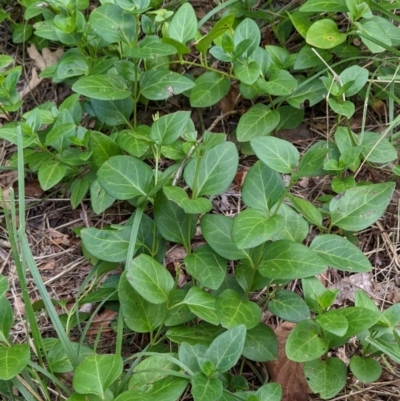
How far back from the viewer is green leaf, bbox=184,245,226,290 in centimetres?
156

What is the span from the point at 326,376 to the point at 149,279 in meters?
0.55

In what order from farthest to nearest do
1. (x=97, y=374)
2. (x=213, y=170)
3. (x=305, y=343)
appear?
1. (x=213, y=170)
2. (x=305, y=343)
3. (x=97, y=374)

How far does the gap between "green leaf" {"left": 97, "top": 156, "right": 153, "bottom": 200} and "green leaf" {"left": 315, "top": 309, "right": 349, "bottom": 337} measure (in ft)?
2.12

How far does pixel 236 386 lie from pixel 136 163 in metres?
0.72

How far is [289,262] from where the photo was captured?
148cm

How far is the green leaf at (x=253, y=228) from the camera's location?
1405 millimetres

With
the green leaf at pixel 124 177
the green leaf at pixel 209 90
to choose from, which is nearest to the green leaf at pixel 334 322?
the green leaf at pixel 124 177

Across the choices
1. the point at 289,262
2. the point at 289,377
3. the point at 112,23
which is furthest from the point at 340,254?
the point at 112,23

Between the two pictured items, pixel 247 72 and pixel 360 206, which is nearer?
pixel 360 206

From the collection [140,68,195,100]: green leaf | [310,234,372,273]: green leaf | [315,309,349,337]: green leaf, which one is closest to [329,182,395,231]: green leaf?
[310,234,372,273]: green leaf

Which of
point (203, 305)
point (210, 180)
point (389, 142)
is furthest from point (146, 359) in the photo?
point (389, 142)

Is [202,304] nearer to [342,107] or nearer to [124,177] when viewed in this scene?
[124,177]

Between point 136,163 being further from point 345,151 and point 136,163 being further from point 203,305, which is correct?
point 345,151

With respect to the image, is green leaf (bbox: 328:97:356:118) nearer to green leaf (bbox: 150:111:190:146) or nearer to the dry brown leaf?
green leaf (bbox: 150:111:190:146)
